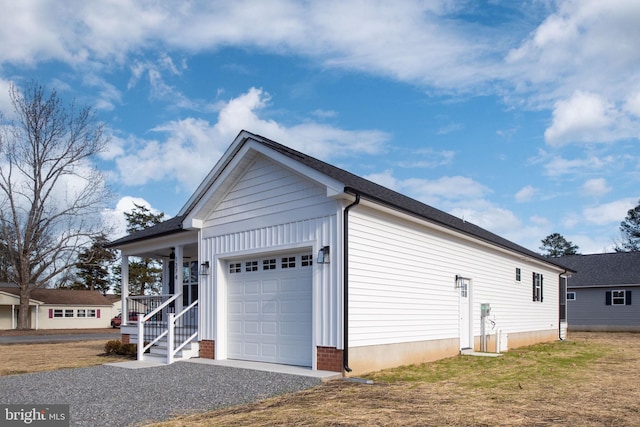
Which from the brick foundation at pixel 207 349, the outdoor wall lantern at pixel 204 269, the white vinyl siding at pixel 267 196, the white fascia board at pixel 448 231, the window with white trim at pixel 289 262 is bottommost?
the brick foundation at pixel 207 349

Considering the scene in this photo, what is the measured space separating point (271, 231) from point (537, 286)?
47.4 ft

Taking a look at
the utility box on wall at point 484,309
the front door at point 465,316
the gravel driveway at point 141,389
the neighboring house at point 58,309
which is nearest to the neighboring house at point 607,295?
the utility box on wall at point 484,309

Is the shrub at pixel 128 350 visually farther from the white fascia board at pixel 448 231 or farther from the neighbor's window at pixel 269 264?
the white fascia board at pixel 448 231

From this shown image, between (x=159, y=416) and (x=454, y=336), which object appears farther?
(x=454, y=336)

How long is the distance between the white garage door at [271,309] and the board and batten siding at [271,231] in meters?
0.30

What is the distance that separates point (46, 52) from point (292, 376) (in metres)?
14.4

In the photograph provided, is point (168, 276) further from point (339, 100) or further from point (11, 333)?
point (11, 333)

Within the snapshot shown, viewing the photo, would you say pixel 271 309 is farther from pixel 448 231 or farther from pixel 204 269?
pixel 448 231

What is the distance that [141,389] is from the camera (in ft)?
30.3

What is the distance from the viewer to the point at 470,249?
1622cm

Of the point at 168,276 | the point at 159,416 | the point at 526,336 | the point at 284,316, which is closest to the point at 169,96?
the point at 168,276

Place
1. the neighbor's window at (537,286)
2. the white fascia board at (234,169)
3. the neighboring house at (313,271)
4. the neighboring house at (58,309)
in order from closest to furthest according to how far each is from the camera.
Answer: the white fascia board at (234,169), the neighboring house at (313,271), the neighbor's window at (537,286), the neighboring house at (58,309)

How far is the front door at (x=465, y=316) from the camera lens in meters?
15.6

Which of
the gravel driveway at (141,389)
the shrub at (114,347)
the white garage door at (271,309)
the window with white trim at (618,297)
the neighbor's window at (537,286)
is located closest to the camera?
the gravel driveway at (141,389)
